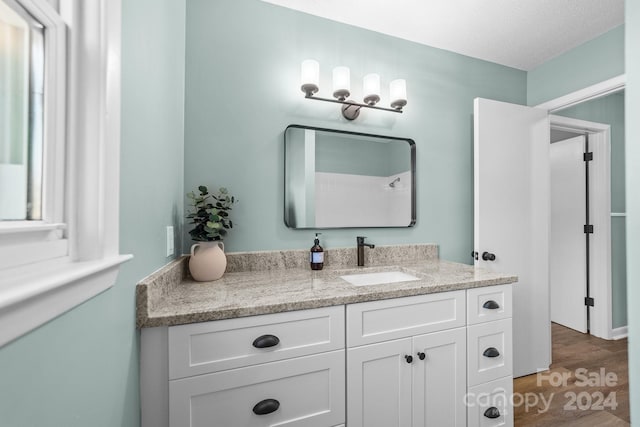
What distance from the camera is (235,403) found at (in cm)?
96

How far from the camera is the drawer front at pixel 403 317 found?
113cm

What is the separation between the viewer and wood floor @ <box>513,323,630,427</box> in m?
1.63

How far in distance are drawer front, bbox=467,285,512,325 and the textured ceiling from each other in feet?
5.47

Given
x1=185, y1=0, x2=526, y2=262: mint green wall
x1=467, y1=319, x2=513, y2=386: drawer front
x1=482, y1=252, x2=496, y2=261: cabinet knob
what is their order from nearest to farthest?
x1=467, y1=319, x2=513, y2=386: drawer front → x1=185, y1=0, x2=526, y2=262: mint green wall → x1=482, y1=252, x2=496, y2=261: cabinet knob

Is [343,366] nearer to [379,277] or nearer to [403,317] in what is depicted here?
[403,317]

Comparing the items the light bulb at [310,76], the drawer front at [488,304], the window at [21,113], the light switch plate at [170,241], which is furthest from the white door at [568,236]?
the window at [21,113]

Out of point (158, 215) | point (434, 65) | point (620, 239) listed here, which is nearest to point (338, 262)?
point (158, 215)

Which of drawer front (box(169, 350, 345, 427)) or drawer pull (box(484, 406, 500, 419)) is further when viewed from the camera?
drawer pull (box(484, 406, 500, 419))

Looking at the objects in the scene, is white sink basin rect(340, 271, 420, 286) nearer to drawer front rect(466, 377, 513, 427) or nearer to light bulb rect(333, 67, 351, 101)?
drawer front rect(466, 377, 513, 427)

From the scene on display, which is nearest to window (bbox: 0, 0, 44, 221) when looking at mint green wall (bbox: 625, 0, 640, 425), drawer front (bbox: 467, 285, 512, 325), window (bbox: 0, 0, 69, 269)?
window (bbox: 0, 0, 69, 269)

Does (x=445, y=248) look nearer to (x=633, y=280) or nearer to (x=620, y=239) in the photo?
(x=633, y=280)

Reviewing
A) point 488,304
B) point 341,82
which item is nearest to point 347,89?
point 341,82

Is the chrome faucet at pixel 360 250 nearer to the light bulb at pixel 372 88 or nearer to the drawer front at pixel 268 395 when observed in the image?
the drawer front at pixel 268 395

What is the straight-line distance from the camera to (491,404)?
1.40 metres
